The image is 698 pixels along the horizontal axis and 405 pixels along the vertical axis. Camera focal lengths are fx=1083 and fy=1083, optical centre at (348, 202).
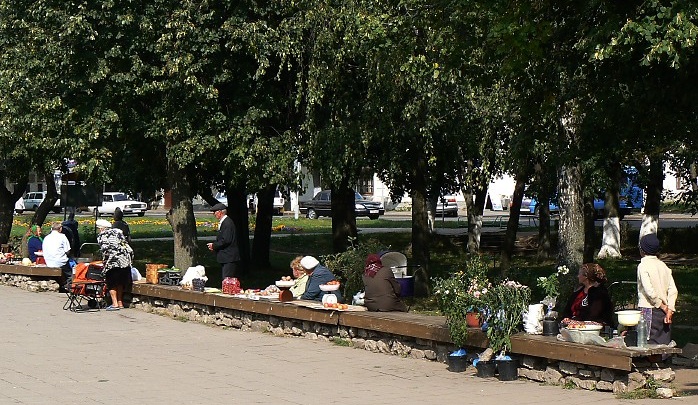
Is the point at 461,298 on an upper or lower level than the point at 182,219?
lower

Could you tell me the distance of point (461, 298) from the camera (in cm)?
1149

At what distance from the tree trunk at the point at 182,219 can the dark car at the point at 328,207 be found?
35.4 metres

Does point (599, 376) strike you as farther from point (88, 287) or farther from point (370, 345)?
point (88, 287)

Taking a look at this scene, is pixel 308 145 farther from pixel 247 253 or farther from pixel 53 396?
pixel 53 396

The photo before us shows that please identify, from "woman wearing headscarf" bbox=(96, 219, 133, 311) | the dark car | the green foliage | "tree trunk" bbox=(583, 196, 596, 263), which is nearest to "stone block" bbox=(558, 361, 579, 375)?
the green foliage

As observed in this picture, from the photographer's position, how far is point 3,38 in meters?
23.3

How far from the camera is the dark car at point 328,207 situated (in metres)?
58.5

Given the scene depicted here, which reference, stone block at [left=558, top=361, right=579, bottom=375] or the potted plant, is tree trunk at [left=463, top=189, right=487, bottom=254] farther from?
stone block at [left=558, top=361, right=579, bottom=375]

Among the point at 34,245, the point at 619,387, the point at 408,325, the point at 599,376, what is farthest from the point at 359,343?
the point at 34,245

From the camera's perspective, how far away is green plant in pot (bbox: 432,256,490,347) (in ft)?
37.4

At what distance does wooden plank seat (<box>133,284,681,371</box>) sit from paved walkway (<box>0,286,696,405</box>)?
1.05ft

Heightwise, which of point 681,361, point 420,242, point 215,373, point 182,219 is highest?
point 182,219

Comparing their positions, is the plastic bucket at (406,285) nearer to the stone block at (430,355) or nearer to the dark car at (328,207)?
the stone block at (430,355)

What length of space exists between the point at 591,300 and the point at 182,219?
12.8 metres
